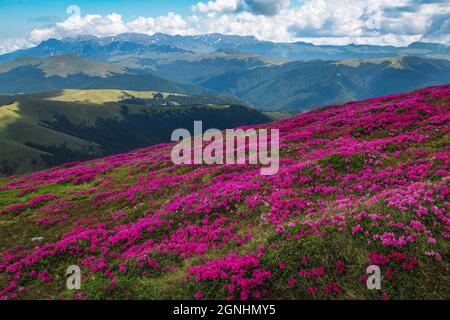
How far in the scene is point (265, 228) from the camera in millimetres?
18875

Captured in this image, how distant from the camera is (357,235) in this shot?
50.4ft

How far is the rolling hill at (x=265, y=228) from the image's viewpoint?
13922 mm

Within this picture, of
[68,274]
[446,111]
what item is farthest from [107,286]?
[446,111]

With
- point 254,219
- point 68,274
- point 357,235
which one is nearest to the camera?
point 357,235

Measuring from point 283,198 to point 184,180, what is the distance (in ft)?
40.6

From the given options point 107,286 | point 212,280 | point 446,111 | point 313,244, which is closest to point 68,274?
point 107,286

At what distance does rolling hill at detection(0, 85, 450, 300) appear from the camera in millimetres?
13922

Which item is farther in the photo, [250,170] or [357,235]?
[250,170]

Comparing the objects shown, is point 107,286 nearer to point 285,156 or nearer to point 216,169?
point 216,169

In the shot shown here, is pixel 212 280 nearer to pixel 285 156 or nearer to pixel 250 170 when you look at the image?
pixel 250 170

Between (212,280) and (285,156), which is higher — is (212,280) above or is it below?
below

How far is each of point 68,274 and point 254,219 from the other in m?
11.4

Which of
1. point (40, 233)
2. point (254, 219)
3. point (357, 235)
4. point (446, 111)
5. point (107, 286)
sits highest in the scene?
point (446, 111)

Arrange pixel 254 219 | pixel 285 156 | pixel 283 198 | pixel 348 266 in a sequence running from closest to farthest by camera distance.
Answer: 1. pixel 348 266
2. pixel 254 219
3. pixel 283 198
4. pixel 285 156
